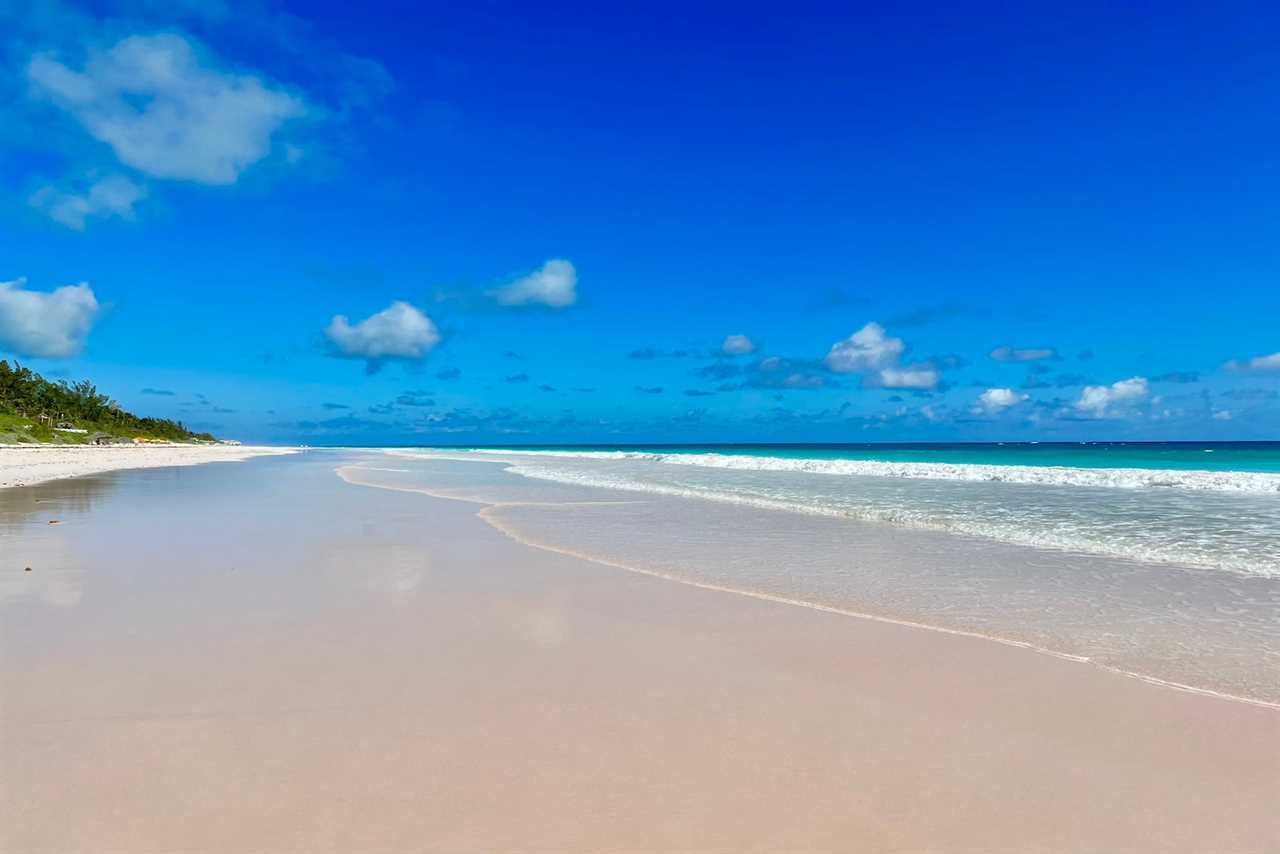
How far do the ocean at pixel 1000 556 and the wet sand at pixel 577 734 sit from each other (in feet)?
2.40

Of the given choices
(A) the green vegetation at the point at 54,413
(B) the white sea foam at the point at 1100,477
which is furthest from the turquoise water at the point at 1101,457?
(A) the green vegetation at the point at 54,413

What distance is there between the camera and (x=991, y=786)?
3209 millimetres

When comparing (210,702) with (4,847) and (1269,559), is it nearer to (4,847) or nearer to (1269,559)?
(4,847)

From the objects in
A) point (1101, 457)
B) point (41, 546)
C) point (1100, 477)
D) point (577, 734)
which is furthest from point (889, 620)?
point (1101, 457)

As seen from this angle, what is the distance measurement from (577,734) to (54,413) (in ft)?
359

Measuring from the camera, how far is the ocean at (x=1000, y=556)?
555cm

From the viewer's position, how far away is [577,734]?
Answer: 3.73 metres

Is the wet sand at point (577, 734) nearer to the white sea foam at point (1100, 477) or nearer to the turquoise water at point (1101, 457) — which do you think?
the white sea foam at point (1100, 477)

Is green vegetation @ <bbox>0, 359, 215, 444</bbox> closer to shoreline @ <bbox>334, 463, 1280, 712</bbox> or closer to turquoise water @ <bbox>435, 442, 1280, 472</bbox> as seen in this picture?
turquoise water @ <bbox>435, 442, 1280, 472</bbox>

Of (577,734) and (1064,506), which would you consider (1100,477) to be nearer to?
(1064,506)

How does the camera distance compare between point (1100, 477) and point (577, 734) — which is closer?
point (577, 734)

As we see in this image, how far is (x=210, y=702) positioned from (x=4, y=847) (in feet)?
4.74

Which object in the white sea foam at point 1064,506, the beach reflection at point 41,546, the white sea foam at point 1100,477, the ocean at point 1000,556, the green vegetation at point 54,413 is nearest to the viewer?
the ocean at point 1000,556

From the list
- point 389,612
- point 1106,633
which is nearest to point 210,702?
point 389,612
